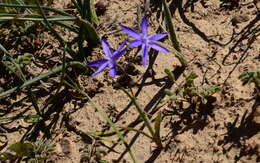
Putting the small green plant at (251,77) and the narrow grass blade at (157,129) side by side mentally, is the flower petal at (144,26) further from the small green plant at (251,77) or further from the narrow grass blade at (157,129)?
the small green plant at (251,77)

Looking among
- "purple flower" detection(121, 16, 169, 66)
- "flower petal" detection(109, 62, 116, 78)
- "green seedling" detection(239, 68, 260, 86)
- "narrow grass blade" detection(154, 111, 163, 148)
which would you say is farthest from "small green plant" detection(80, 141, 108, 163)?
"green seedling" detection(239, 68, 260, 86)

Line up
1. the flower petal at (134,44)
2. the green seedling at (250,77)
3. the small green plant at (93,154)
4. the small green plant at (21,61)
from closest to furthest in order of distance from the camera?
the flower petal at (134,44) < the green seedling at (250,77) < the small green plant at (93,154) < the small green plant at (21,61)

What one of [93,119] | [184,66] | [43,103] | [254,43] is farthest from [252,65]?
[43,103]

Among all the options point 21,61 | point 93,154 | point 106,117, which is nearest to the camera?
point 106,117

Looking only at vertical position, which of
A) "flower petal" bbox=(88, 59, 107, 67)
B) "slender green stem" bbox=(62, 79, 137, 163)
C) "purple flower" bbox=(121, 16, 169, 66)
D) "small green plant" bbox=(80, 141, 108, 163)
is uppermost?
"purple flower" bbox=(121, 16, 169, 66)

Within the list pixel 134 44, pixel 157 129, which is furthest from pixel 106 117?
pixel 134 44

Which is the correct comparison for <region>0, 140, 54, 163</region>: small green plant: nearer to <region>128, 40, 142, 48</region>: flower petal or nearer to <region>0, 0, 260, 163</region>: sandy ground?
<region>0, 0, 260, 163</region>: sandy ground

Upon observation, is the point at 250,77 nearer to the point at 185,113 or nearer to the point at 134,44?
the point at 185,113

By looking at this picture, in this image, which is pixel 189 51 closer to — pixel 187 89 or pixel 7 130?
pixel 187 89

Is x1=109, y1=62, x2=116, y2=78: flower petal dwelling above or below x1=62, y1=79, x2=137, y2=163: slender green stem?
above

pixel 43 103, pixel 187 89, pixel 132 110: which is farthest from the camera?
pixel 43 103

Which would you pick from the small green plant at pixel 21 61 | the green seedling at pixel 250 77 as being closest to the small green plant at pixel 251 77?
the green seedling at pixel 250 77
